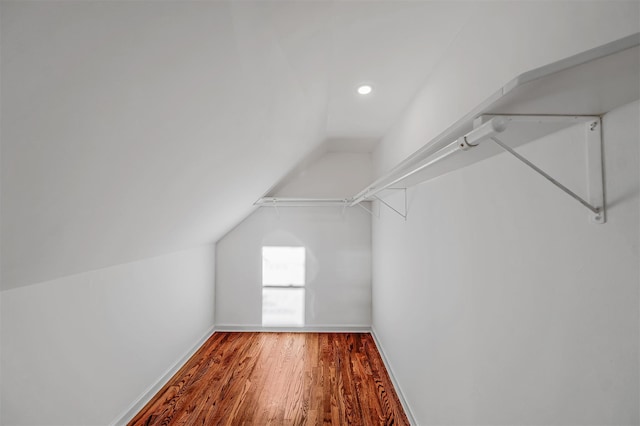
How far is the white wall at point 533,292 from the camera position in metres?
0.73

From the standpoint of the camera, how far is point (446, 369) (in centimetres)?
168

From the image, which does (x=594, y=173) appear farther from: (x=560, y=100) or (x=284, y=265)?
(x=284, y=265)

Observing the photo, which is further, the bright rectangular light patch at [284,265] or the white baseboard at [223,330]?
the bright rectangular light patch at [284,265]

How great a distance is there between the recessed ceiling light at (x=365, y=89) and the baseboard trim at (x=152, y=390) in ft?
8.89

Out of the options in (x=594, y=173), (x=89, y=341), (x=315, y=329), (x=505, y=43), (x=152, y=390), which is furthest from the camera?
(x=315, y=329)

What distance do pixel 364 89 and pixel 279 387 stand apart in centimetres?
244

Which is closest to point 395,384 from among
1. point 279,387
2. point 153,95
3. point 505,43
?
point 279,387

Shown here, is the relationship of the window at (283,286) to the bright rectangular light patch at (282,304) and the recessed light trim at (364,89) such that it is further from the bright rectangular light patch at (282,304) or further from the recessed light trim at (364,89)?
the recessed light trim at (364,89)

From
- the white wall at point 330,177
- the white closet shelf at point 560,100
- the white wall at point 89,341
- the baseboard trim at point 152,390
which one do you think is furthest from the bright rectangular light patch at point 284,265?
the white closet shelf at point 560,100

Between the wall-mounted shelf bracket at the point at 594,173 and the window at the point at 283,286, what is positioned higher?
the wall-mounted shelf bracket at the point at 594,173

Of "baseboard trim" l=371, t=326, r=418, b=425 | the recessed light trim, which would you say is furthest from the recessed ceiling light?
"baseboard trim" l=371, t=326, r=418, b=425

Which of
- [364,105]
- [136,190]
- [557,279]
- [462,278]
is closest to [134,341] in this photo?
[136,190]

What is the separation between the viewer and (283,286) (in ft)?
13.6

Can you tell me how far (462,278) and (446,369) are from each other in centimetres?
54
